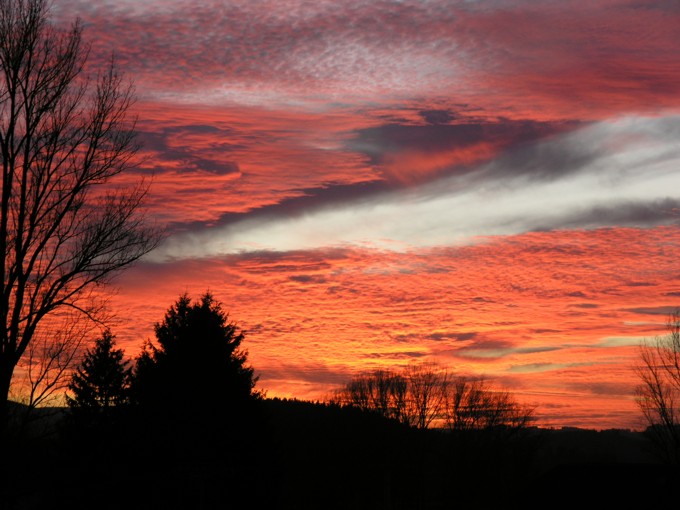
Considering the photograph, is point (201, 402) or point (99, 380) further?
point (99, 380)

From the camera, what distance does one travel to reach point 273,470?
119ft

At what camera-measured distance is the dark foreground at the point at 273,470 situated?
70.3ft

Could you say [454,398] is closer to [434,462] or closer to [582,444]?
[434,462]

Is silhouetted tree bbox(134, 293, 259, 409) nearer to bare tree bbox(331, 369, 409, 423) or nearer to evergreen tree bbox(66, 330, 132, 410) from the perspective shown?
evergreen tree bbox(66, 330, 132, 410)

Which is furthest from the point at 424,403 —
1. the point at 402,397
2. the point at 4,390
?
the point at 4,390

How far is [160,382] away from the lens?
118 ft

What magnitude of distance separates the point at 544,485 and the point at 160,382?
2065 cm

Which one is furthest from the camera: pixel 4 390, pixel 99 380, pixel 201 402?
pixel 99 380

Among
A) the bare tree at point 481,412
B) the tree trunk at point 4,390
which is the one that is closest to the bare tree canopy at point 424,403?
the bare tree at point 481,412

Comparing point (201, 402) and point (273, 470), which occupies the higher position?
point (201, 402)

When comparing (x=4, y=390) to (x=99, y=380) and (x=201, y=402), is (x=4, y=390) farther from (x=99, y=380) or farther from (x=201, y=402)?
(x=99, y=380)

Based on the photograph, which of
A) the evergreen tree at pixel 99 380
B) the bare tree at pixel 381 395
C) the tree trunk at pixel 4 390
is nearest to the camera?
the tree trunk at pixel 4 390

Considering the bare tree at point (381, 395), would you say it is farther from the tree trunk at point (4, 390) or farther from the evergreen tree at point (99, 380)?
the tree trunk at point (4, 390)

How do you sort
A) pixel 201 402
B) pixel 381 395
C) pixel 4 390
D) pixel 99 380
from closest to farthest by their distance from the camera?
1. pixel 4 390
2. pixel 201 402
3. pixel 99 380
4. pixel 381 395
